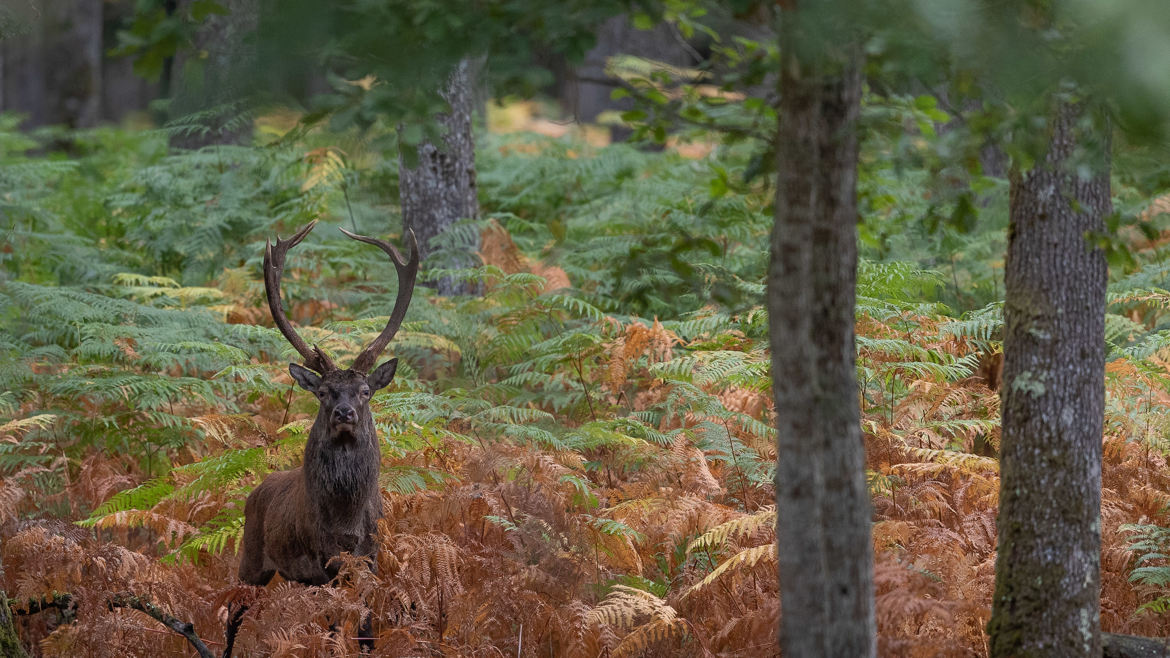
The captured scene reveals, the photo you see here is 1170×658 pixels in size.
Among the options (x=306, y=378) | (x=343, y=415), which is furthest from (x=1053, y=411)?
(x=306, y=378)

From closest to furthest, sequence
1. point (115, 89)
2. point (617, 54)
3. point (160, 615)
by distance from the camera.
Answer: point (160, 615) < point (617, 54) < point (115, 89)

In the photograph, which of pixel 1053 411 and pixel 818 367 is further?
pixel 1053 411

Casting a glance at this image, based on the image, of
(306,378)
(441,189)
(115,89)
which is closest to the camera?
(306,378)

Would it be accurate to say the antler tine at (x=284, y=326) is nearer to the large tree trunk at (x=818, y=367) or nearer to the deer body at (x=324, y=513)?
the deer body at (x=324, y=513)

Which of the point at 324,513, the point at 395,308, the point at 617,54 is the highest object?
the point at 617,54

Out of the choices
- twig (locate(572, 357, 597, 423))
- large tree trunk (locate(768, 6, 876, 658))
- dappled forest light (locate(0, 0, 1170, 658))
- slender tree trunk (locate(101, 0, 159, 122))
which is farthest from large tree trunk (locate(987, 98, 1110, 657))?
slender tree trunk (locate(101, 0, 159, 122))

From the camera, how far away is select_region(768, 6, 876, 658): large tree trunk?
2670mm

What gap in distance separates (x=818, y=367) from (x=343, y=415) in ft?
9.29

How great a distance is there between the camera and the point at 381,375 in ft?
17.6

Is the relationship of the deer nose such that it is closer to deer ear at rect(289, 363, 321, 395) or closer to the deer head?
the deer head

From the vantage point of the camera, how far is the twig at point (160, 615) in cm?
442

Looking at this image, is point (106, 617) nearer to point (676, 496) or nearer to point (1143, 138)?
point (676, 496)

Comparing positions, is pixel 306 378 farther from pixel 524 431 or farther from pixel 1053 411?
pixel 1053 411

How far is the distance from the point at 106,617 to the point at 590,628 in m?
2.16
